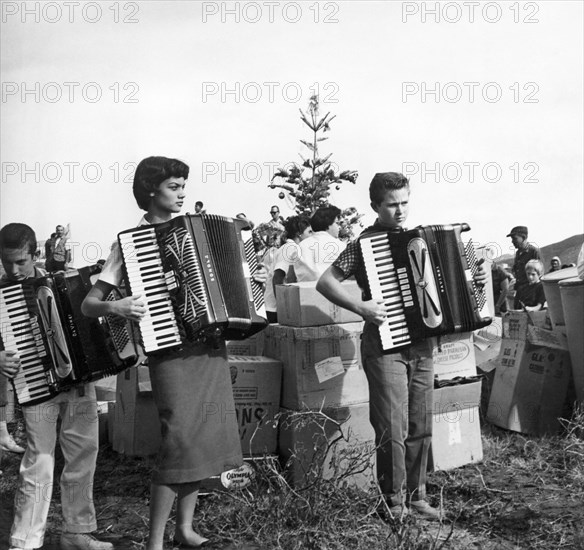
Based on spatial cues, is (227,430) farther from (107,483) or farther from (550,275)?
(550,275)

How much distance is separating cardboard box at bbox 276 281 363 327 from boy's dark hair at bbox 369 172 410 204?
0.60 meters

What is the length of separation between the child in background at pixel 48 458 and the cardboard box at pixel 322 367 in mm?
1141

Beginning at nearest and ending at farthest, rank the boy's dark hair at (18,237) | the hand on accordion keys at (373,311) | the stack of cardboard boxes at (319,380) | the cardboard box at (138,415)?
the boy's dark hair at (18,237) < the hand on accordion keys at (373,311) < the stack of cardboard boxes at (319,380) < the cardboard box at (138,415)

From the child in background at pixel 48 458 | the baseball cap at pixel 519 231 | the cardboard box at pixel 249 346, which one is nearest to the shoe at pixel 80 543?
the child in background at pixel 48 458

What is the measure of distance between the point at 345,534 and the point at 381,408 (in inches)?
27.0

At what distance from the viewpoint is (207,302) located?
3.23 meters

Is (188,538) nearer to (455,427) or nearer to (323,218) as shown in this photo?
(455,427)

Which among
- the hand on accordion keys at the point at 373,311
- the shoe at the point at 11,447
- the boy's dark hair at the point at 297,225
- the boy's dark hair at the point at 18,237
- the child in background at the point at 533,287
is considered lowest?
the shoe at the point at 11,447

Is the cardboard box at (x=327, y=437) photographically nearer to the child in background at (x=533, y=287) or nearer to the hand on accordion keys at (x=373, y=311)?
the hand on accordion keys at (x=373, y=311)

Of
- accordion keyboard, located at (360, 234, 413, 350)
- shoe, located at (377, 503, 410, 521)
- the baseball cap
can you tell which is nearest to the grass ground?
shoe, located at (377, 503, 410, 521)

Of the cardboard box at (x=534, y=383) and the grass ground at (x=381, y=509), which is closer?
the grass ground at (x=381, y=509)

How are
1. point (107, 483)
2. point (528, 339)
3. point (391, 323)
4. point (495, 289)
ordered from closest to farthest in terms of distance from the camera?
1. point (391, 323)
2. point (107, 483)
3. point (528, 339)
4. point (495, 289)

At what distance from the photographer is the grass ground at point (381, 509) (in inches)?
133

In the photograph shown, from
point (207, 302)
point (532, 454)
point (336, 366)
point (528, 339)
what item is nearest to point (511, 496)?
point (532, 454)
